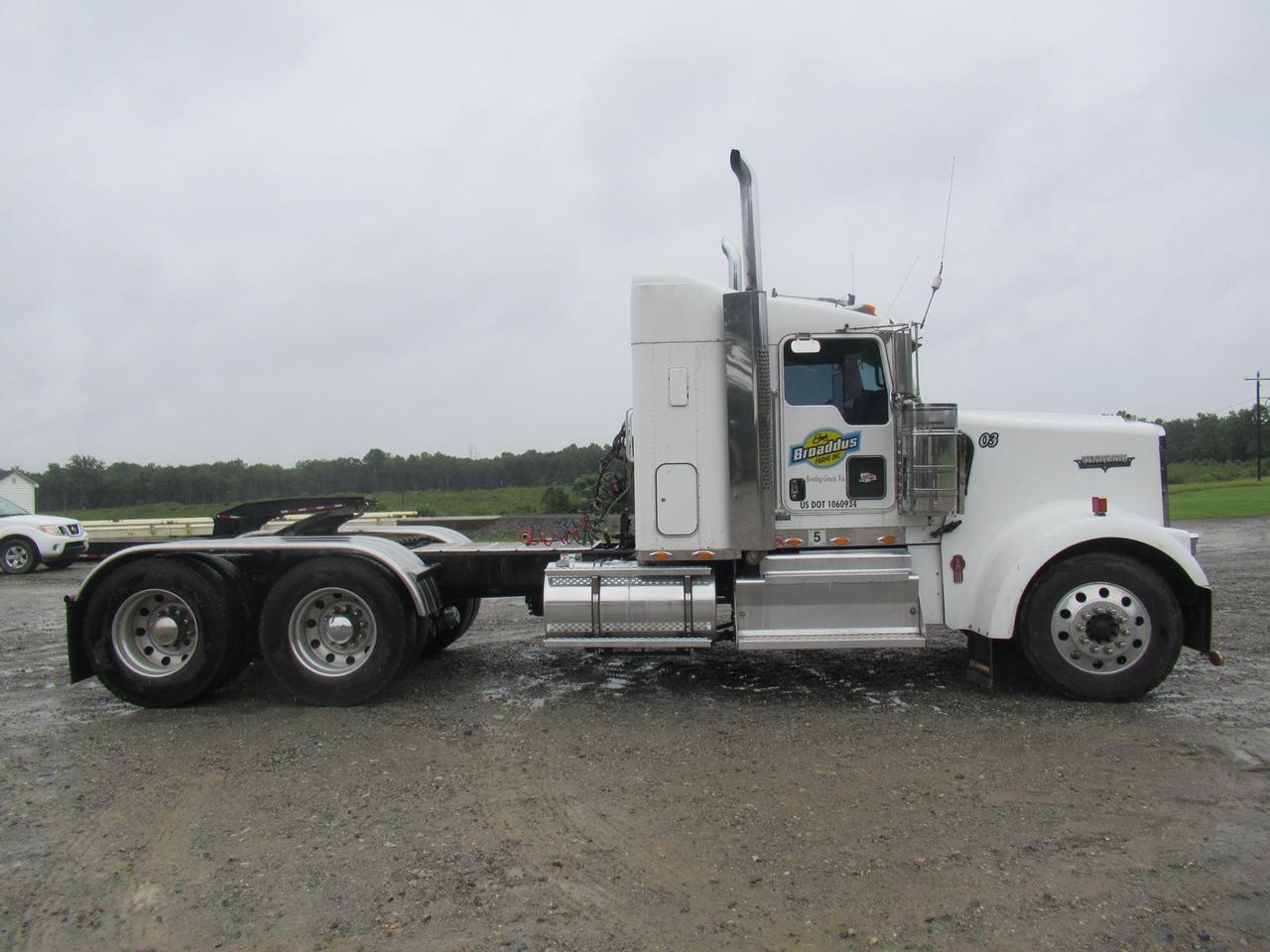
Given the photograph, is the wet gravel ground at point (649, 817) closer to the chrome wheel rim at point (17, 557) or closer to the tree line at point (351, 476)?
the tree line at point (351, 476)

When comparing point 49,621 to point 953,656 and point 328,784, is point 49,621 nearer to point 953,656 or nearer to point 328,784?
point 328,784

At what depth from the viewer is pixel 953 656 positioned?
8023 millimetres

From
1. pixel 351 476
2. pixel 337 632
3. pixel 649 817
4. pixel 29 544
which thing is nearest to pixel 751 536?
pixel 649 817

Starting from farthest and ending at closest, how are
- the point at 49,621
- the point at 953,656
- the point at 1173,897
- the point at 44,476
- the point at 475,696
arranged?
1. the point at 44,476
2. the point at 49,621
3. the point at 953,656
4. the point at 475,696
5. the point at 1173,897

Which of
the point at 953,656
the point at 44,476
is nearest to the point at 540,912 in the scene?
the point at 953,656

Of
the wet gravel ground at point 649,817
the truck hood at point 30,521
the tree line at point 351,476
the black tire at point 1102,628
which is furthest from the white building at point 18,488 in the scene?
the black tire at point 1102,628

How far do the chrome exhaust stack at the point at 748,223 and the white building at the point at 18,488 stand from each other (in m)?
42.8

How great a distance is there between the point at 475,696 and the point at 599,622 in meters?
1.20

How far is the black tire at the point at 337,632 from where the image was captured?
21.6 ft

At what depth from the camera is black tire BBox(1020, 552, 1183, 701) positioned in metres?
6.18

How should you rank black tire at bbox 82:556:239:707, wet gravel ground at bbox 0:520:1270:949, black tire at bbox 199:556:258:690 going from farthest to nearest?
black tire at bbox 199:556:258:690 → black tire at bbox 82:556:239:707 → wet gravel ground at bbox 0:520:1270:949

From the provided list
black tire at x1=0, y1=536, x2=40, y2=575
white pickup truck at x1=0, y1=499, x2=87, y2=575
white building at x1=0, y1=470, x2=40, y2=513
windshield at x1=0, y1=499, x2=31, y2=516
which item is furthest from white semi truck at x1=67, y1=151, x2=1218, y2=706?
white building at x1=0, y1=470, x2=40, y2=513

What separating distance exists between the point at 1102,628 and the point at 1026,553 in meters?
0.73

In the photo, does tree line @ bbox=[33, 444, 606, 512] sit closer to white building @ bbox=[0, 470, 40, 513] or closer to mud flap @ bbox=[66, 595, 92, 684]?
mud flap @ bbox=[66, 595, 92, 684]
